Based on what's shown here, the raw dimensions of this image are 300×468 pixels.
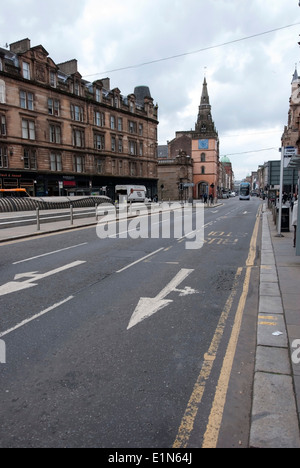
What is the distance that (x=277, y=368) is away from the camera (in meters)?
3.66

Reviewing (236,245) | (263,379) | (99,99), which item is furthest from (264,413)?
(99,99)

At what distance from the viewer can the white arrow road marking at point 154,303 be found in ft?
17.5

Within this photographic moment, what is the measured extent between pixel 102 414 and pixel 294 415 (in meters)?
1.79

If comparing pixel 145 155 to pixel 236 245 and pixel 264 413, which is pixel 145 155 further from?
pixel 264 413

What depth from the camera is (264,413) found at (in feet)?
9.70

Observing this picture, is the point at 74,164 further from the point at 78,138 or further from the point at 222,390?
→ the point at 222,390

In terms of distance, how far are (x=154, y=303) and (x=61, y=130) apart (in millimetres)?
40550

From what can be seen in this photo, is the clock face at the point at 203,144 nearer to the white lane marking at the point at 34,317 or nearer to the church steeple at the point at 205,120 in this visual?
the church steeple at the point at 205,120

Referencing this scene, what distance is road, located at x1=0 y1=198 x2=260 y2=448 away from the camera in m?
2.85

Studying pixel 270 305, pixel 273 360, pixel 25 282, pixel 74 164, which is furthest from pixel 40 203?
pixel 273 360

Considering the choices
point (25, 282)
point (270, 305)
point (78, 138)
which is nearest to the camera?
point (270, 305)

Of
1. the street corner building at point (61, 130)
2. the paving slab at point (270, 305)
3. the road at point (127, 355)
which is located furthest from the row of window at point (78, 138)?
the paving slab at point (270, 305)

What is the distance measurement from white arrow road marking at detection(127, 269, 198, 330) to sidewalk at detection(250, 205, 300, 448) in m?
1.67

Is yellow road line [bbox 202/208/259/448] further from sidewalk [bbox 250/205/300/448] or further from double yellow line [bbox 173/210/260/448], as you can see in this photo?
sidewalk [bbox 250/205/300/448]
